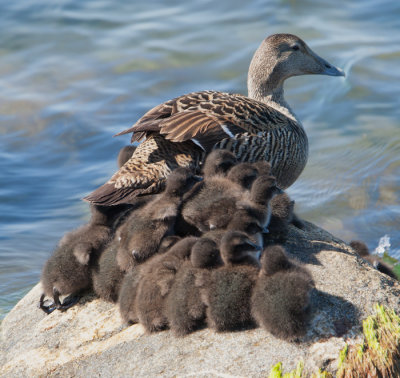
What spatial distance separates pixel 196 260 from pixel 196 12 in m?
11.9

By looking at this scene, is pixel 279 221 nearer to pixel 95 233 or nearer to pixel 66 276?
pixel 95 233

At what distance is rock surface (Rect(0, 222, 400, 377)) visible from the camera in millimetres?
3963

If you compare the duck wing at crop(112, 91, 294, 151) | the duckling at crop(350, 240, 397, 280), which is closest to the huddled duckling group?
the duck wing at crop(112, 91, 294, 151)

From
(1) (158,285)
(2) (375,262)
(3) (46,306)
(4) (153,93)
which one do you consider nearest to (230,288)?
(1) (158,285)

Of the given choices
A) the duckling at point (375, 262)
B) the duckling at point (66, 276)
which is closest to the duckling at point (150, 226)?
the duckling at point (66, 276)

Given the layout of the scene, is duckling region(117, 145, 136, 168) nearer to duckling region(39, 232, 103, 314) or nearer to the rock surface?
duckling region(39, 232, 103, 314)

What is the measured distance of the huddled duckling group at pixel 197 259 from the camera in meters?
4.05

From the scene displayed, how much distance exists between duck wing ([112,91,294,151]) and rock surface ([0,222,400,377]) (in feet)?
3.96

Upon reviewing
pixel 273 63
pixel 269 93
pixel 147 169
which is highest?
pixel 273 63

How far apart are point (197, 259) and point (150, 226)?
2.40ft

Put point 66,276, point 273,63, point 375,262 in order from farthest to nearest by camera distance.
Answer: point 273,63, point 375,262, point 66,276

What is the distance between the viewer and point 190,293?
165 inches

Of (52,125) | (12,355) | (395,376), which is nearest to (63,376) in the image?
(12,355)

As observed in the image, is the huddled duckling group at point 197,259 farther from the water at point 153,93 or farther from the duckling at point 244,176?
the water at point 153,93
